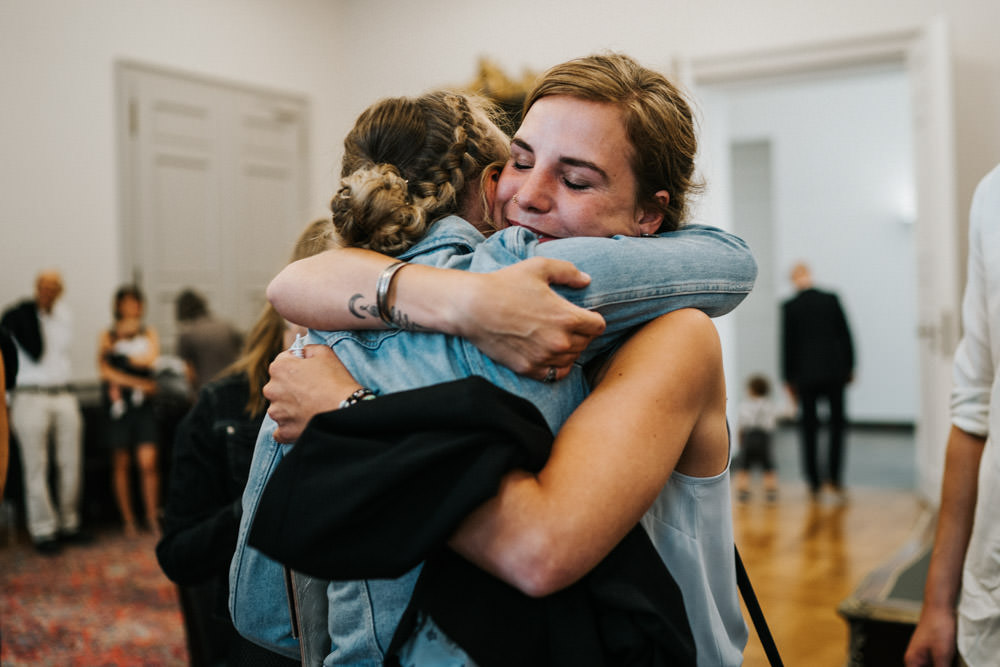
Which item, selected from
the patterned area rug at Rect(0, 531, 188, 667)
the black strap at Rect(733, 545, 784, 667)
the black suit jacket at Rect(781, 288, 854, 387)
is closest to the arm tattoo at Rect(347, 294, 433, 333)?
the black strap at Rect(733, 545, 784, 667)

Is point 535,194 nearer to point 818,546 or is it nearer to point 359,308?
point 359,308

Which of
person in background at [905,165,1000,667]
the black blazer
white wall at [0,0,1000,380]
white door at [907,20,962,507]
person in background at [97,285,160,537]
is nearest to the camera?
the black blazer

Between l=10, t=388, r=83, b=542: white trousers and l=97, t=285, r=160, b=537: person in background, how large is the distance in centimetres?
24

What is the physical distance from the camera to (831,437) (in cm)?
685

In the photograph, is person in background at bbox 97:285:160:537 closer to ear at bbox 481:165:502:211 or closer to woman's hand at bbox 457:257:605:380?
ear at bbox 481:165:502:211

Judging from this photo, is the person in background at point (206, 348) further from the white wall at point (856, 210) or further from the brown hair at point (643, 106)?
the white wall at point (856, 210)

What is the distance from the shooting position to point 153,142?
6.56 meters

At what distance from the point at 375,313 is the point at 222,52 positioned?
6.78 metres

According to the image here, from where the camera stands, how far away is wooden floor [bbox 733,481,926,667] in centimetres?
359

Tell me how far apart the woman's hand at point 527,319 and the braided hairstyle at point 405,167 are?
7.1 inches

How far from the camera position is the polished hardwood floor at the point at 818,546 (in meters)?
3.61

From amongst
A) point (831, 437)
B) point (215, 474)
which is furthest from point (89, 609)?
point (831, 437)

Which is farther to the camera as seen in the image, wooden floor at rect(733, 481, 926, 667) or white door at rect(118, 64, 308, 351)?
white door at rect(118, 64, 308, 351)

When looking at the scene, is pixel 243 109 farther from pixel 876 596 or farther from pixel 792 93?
pixel 792 93
